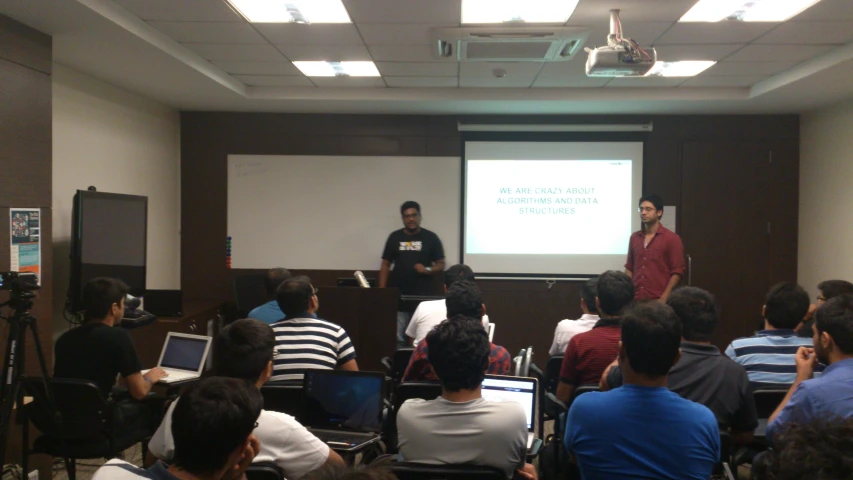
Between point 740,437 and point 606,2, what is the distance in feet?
7.69

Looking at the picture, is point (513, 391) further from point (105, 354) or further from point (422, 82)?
point (422, 82)

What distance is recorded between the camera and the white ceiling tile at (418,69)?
514cm

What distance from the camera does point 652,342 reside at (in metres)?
1.84

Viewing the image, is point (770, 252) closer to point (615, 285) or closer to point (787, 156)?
point (787, 156)

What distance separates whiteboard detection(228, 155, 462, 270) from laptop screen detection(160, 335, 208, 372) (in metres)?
3.43

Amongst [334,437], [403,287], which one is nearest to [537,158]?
[403,287]

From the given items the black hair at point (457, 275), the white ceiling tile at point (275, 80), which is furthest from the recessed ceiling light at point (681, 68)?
the white ceiling tile at point (275, 80)

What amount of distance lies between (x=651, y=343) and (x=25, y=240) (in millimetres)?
3595

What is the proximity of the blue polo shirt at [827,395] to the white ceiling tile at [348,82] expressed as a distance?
433 cm

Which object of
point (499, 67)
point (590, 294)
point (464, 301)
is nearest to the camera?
point (464, 301)

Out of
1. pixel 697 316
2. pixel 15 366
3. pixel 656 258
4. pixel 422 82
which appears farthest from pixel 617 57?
pixel 15 366

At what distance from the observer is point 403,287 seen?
659 cm

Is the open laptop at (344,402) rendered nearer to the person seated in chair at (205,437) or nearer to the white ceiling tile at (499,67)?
the person seated in chair at (205,437)

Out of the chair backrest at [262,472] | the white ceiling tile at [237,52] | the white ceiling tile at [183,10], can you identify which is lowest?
the chair backrest at [262,472]
